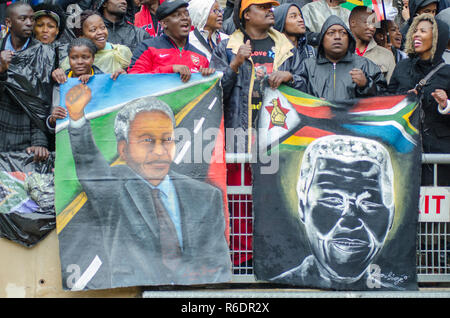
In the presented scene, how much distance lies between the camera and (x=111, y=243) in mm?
6500

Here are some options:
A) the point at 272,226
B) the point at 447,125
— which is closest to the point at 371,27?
the point at 447,125

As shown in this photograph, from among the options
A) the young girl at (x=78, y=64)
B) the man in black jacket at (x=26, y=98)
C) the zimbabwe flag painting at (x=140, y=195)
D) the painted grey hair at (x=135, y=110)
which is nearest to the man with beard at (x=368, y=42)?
the zimbabwe flag painting at (x=140, y=195)

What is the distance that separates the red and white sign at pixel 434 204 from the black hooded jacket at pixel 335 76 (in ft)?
3.72

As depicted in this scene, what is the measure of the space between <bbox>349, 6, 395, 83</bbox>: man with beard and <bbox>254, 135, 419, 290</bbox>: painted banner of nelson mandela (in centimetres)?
264

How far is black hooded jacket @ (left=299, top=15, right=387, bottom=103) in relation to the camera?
7.19m

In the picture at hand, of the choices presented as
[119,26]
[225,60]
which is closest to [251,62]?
[225,60]

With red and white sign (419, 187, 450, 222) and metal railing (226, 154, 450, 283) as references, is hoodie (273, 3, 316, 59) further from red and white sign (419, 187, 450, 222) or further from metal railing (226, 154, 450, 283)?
red and white sign (419, 187, 450, 222)

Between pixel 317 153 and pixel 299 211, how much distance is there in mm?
570

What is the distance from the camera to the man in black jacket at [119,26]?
8.87 meters

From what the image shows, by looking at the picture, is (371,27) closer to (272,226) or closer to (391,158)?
(391,158)

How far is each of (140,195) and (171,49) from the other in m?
1.80

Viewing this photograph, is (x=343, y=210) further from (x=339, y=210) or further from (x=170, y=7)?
(x=170, y=7)

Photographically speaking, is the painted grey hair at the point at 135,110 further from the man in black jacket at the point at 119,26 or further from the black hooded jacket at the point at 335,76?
the man in black jacket at the point at 119,26

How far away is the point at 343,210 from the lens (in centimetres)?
655
